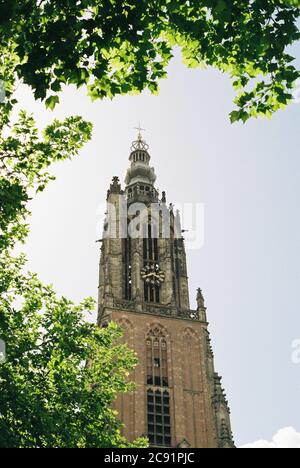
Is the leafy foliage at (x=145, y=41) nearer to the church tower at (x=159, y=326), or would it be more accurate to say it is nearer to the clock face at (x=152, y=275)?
the church tower at (x=159, y=326)

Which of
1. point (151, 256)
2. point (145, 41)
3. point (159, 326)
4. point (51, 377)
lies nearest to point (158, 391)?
point (159, 326)

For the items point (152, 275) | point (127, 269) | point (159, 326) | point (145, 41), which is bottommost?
point (145, 41)

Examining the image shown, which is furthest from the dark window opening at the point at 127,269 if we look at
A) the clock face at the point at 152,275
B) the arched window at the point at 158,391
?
the arched window at the point at 158,391

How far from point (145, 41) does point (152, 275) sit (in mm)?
36827

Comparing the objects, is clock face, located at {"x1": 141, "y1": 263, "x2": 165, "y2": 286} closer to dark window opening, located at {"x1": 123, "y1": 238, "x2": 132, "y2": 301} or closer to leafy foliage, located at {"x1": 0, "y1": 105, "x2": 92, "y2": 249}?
dark window opening, located at {"x1": 123, "y1": 238, "x2": 132, "y2": 301}

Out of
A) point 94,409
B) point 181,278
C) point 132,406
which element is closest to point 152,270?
point 181,278

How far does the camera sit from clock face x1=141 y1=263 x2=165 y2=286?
44.6 m

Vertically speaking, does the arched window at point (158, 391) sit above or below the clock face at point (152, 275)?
below

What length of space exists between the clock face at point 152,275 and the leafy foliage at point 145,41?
35.6m

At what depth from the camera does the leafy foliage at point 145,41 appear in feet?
26.3

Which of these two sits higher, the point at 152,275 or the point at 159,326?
the point at 152,275

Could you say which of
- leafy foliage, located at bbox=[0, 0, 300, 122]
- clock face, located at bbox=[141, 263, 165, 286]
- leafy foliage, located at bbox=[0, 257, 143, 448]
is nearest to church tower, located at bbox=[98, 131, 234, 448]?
clock face, located at bbox=[141, 263, 165, 286]

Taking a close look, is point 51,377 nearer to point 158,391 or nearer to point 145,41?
point 145,41

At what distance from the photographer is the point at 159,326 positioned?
133 ft
